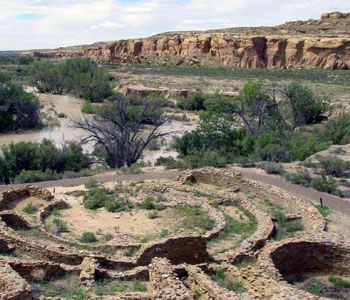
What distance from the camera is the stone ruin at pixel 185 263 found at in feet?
37.1

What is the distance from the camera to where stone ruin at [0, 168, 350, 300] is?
37.1ft

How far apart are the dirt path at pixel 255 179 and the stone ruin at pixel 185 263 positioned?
8.22 ft

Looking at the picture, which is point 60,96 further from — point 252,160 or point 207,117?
point 252,160

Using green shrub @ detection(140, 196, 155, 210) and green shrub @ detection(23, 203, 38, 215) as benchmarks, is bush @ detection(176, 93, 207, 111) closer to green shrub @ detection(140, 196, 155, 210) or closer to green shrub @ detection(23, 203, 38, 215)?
green shrub @ detection(140, 196, 155, 210)

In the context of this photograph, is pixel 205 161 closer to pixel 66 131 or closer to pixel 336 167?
pixel 336 167

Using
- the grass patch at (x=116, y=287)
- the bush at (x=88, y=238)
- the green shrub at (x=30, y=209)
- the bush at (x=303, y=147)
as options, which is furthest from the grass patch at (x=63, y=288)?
the bush at (x=303, y=147)

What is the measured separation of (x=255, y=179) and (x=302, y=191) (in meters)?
2.52

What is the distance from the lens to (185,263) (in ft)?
43.2

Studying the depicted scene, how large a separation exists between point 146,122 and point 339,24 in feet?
197

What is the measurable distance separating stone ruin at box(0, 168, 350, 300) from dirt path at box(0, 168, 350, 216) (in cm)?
250

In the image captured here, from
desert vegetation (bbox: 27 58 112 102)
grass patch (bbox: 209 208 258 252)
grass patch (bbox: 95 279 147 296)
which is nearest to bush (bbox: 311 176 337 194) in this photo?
grass patch (bbox: 209 208 258 252)

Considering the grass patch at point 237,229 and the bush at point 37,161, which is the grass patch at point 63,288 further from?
the bush at point 37,161

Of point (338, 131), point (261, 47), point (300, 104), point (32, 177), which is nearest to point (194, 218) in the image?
point (32, 177)

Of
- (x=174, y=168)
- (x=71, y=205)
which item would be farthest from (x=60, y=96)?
(x=71, y=205)
